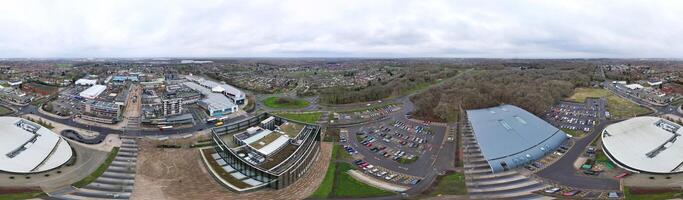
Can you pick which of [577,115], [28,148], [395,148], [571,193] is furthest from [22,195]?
[577,115]

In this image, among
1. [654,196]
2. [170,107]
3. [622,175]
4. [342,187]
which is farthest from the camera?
[170,107]

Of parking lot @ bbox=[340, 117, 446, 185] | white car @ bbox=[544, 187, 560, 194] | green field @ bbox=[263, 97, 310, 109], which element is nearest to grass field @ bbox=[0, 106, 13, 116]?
green field @ bbox=[263, 97, 310, 109]

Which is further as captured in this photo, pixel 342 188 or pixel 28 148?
pixel 28 148

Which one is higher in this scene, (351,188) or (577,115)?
(577,115)

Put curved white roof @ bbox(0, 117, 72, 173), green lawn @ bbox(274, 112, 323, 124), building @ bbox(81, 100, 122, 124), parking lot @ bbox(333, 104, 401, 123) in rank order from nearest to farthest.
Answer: curved white roof @ bbox(0, 117, 72, 173) → building @ bbox(81, 100, 122, 124) → green lawn @ bbox(274, 112, 323, 124) → parking lot @ bbox(333, 104, 401, 123)

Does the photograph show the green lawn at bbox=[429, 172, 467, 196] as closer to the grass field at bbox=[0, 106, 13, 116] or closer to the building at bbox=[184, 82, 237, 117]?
the building at bbox=[184, 82, 237, 117]

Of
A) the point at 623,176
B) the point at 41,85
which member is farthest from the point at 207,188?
the point at 41,85

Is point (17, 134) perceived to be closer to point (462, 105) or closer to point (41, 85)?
point (462, 105)

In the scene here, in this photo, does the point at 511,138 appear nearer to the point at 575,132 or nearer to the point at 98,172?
the point at 575,132
